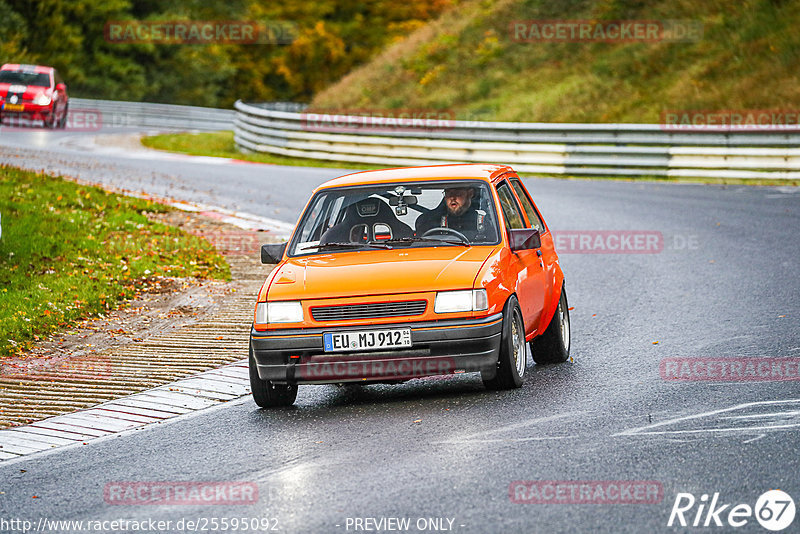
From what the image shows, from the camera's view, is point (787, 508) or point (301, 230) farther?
point (301, 230)

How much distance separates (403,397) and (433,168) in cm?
198

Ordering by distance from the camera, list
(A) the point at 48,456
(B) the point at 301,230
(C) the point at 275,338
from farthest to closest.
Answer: (B) the point at 301,230
(C) the point at 275,338
(A) the point at 48,456

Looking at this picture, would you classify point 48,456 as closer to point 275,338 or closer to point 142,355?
point 275,338

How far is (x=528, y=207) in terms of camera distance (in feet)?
32.4

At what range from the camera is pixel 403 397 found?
832 centimetres

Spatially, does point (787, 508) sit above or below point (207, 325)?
above

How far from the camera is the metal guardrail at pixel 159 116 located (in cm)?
4581

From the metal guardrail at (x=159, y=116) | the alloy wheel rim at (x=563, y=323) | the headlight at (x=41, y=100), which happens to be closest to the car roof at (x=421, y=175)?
the alloy wheel rim at (x=563, y=323)

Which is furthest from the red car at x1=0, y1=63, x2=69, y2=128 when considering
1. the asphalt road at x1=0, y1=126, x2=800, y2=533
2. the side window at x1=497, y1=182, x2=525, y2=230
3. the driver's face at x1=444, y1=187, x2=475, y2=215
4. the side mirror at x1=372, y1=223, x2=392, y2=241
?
the driver's face at x1=444, y1=187, x2=475, y2=215

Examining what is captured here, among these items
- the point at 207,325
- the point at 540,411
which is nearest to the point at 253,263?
the point at 207,325

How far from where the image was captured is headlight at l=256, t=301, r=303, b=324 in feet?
25.7

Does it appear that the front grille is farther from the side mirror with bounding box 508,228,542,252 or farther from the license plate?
the side mirror with bounding box 508,228,542,252

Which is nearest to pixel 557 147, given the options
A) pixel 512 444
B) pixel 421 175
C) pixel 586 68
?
pixel 586 68

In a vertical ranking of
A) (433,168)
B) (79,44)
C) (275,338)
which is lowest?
(79,44)
